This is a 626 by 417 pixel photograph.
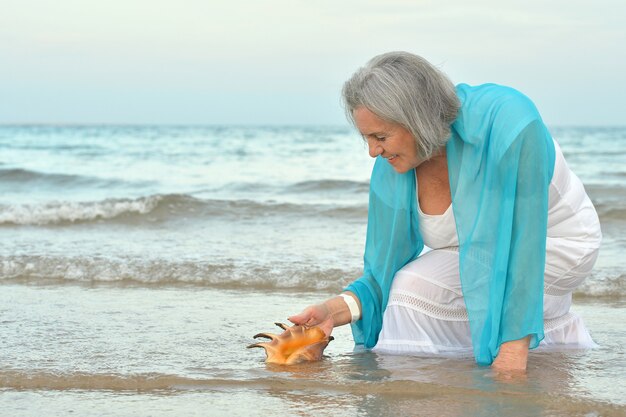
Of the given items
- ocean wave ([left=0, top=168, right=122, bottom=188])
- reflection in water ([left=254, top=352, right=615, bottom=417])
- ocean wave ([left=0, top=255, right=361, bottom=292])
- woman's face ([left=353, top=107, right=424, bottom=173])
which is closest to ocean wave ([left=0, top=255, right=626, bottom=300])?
ocean wave ([left=0, top=255, right=361, bottom=292])

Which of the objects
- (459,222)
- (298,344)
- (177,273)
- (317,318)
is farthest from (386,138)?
(177,273)

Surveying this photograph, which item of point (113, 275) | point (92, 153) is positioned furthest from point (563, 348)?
point (92, 153)

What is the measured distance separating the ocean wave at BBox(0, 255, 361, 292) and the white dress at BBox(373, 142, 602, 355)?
2.64 m

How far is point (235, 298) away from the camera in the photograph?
19.9 feet

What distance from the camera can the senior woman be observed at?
10.9ft

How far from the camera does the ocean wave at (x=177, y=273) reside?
6660mm

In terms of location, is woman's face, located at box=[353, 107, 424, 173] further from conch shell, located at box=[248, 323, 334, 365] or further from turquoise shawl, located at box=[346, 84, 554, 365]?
conch shell, located at box=[248, 323, 334, 365]

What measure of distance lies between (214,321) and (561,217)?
2168 millimetres

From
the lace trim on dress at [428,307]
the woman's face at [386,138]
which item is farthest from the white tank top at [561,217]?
the woman's face at [386,138]

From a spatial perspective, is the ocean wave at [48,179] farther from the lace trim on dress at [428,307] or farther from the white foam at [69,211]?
the lace trim on dress at [428,307]

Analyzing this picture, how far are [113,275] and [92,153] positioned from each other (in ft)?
75.6

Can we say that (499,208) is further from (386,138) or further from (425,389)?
(425,389)

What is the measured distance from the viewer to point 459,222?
140 inches

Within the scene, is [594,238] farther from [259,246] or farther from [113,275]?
[259,246]
